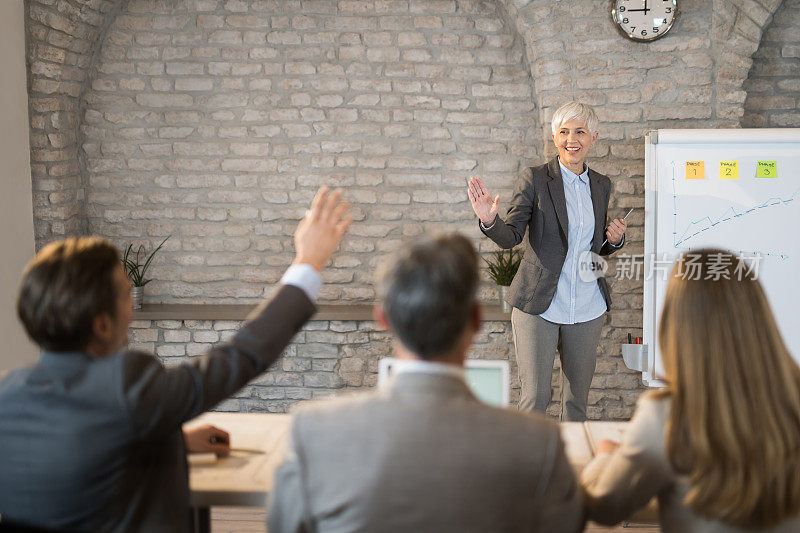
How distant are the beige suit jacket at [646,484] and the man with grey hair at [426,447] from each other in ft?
0.60

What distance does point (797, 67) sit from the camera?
436cm

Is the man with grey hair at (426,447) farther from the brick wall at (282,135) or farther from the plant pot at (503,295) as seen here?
the brick wall at (282,135)

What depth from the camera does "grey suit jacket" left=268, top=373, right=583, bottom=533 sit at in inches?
46.5

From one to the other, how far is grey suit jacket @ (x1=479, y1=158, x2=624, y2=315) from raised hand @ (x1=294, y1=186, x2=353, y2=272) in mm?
1803

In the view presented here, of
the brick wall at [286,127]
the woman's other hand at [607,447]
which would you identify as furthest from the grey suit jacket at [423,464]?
the brick wall at [286,127]

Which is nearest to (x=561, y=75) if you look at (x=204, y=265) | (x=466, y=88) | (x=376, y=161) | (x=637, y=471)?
(x=466, y=88)

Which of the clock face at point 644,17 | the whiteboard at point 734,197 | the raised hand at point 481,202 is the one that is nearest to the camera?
the raised hand at point 481,202

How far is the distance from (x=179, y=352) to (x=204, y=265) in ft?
1.88

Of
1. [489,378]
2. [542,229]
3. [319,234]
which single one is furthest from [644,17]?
[319,234]

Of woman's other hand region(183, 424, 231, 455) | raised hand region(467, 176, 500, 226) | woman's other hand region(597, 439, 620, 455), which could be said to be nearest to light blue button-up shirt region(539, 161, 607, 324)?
raised hand region(467, 176, 500, 226)

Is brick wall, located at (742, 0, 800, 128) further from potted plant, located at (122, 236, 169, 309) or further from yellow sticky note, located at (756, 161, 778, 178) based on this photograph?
potted plant, located at (122, 236, 169, 309)

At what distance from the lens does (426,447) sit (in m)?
1.18

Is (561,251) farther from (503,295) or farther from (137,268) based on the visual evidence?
(137,268)

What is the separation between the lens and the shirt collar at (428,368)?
1.26m
